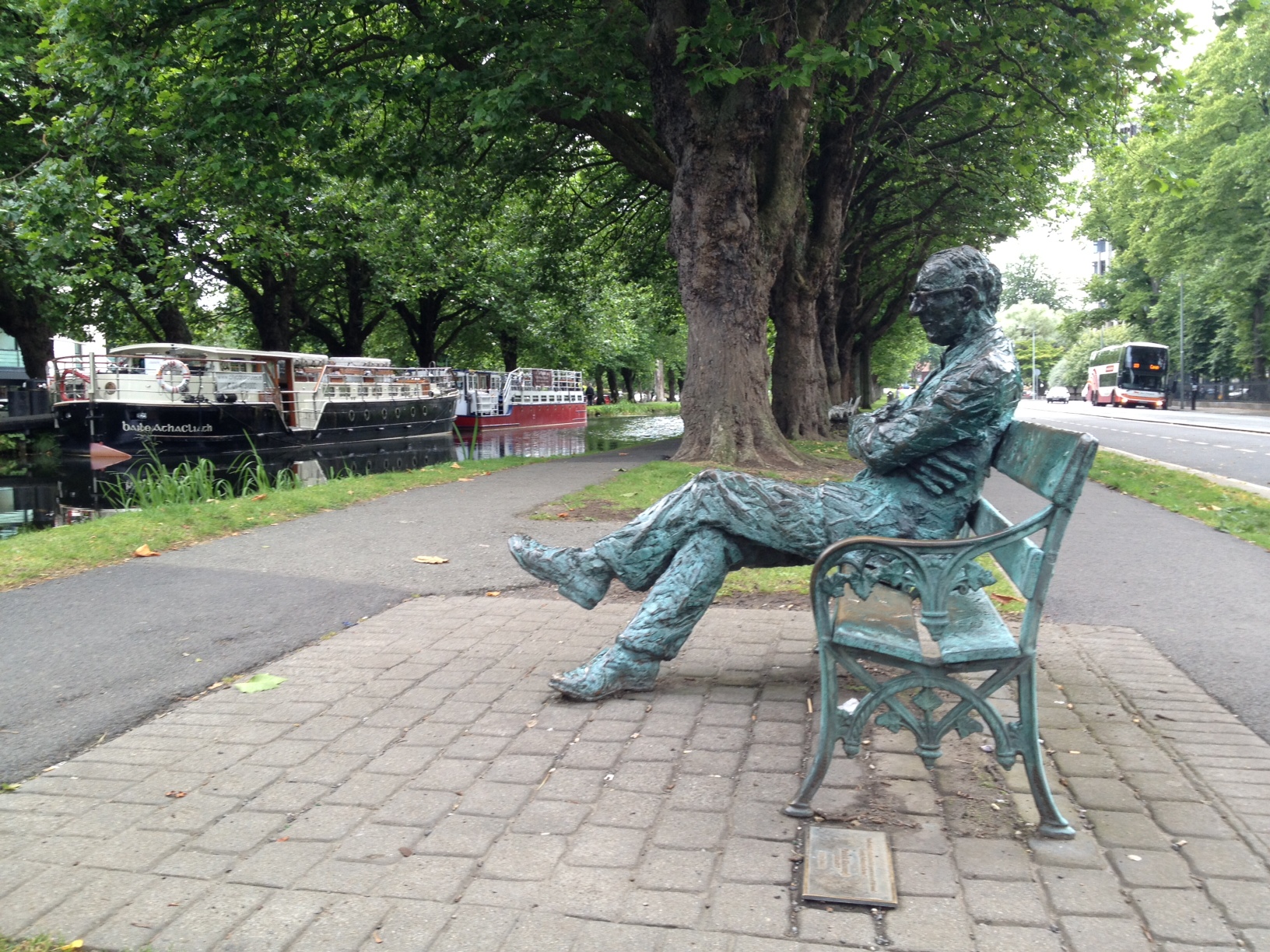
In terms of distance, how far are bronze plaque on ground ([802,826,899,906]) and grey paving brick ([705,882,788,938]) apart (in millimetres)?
92

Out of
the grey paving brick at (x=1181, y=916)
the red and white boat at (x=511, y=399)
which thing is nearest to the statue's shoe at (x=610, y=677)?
the grey paving brick at (x=1181, y=916)

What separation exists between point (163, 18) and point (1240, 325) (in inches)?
2010

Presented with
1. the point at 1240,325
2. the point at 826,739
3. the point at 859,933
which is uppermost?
the point at 1240,325

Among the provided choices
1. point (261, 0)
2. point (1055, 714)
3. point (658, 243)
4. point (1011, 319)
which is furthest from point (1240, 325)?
point (1011, 319)

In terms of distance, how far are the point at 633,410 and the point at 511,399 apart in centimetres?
3018

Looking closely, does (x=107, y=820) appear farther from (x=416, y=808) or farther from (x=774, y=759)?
(x=774, y=759)

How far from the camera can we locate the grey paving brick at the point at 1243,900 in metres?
2.41

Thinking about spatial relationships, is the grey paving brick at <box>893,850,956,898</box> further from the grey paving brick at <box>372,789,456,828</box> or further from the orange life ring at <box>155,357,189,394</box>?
the orange life ring at <box>155,357,189,394</box>

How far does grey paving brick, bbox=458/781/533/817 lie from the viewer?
3061 mm

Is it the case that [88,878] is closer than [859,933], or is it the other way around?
[859,933]

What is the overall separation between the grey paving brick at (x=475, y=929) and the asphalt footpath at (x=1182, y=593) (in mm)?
3081

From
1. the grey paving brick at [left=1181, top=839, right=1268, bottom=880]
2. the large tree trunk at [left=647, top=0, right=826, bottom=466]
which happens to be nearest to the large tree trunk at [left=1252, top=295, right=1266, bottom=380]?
the large tree trunk at [left=647, top=0, right=826, bottom=466]

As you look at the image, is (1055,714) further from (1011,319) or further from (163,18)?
(1011,319)

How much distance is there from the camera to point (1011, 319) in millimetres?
129125
